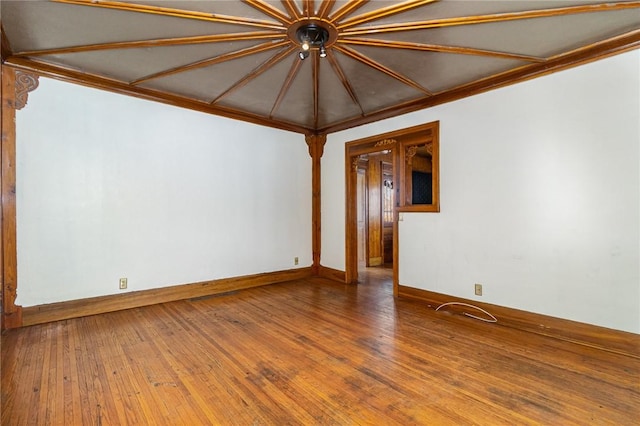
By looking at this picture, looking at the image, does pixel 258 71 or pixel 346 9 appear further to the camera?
pixel 258 71

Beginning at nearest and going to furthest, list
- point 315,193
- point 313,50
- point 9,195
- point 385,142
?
1. point 313,50
2. point 9,195
3. point 385,142
4. point 315,193

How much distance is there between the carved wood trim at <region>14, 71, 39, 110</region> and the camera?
2938 mm

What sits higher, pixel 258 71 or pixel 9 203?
pixel 258 71

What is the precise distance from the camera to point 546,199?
2.87m

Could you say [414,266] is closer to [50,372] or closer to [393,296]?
[393,296]

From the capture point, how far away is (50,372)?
2.15 metres

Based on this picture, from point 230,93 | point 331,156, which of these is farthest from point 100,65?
point 331,156

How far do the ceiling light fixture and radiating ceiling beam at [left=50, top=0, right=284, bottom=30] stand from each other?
0.56 feet

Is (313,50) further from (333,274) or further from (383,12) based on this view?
(333,274)

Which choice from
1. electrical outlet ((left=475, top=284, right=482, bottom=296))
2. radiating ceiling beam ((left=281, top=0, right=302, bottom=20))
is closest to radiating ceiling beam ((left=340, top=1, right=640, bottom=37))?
radiating ceiling beam ((left=281, top=0, right=302, bottom=20))

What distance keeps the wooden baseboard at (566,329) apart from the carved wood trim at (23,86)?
16.2 ft

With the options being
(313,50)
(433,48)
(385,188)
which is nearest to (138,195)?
(313,50)

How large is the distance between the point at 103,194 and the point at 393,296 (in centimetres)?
372

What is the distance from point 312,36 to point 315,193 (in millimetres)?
3133
